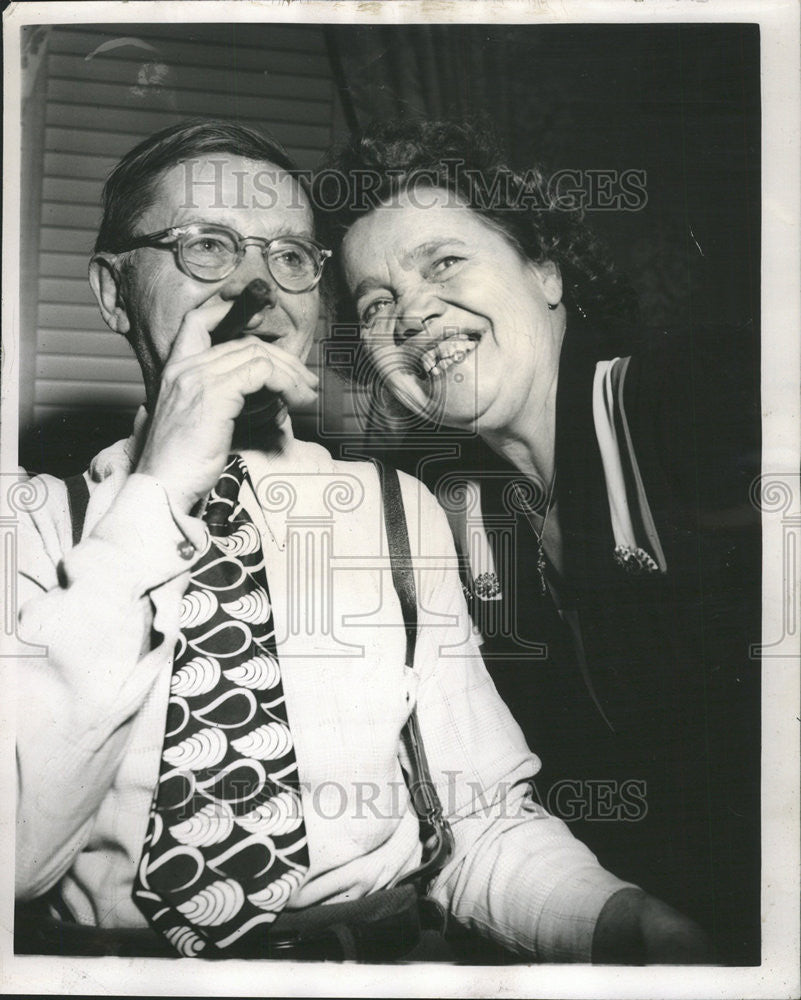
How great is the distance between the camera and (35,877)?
1.61 m

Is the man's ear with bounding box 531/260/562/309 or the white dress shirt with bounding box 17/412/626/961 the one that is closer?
the white dress shirt with bounding box 17/412/626/961

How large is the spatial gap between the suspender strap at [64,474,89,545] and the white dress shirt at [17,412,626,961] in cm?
2

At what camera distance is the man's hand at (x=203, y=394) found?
1.61 m

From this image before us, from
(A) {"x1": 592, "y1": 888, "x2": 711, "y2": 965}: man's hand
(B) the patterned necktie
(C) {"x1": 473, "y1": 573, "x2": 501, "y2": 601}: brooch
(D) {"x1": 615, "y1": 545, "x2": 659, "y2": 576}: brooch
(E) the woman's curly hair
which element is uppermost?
(E) the woman's curly hair

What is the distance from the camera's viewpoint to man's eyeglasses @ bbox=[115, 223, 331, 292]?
1646 mm

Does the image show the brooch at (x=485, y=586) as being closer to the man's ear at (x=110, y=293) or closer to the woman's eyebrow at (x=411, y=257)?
the woman's eyebrow at (x=411, y=257)

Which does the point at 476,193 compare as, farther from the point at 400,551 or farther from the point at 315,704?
the point at 315,704

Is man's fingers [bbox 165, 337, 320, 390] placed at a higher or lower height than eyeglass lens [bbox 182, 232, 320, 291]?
lower

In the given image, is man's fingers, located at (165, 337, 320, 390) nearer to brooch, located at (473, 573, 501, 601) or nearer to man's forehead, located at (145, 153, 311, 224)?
man's forehead, located at (145, 153, 311, 224)

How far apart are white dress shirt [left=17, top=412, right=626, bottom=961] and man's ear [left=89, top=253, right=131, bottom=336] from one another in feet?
0.73

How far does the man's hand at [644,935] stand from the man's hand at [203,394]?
1.03 meters

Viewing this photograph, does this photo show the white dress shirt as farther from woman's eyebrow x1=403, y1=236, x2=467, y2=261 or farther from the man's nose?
woman's eyebrow x1=403, y1=236, x2=467, y2=261

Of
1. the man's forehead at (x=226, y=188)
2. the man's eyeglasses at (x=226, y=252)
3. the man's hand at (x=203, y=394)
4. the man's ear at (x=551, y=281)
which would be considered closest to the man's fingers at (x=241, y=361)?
the man's hand at (x=203, y=394)

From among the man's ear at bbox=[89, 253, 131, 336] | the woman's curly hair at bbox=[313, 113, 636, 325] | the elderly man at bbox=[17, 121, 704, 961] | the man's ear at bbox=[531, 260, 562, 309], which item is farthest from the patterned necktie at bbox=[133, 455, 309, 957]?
the man's ear at bbox=[531, 260, 562, 309]
